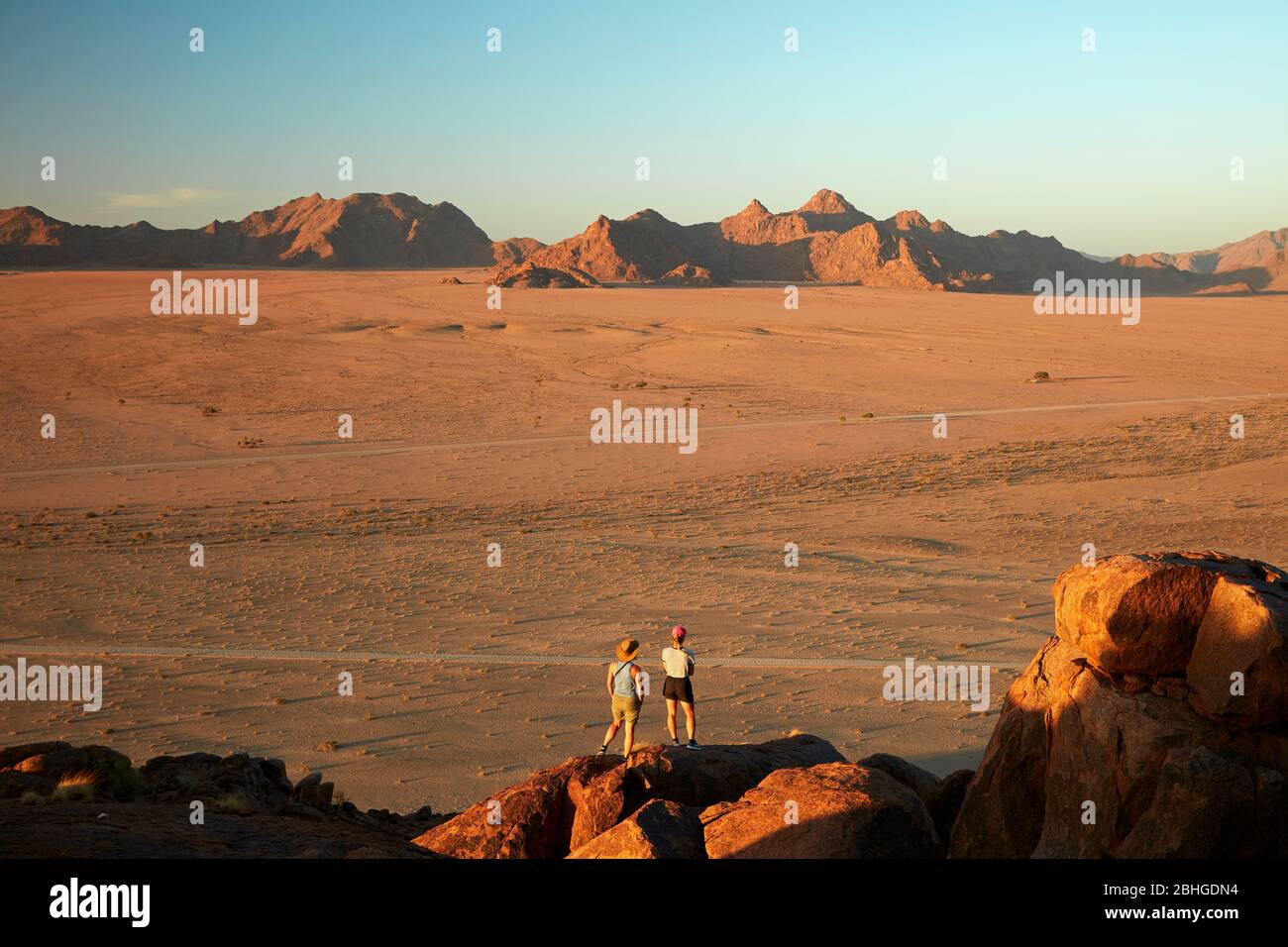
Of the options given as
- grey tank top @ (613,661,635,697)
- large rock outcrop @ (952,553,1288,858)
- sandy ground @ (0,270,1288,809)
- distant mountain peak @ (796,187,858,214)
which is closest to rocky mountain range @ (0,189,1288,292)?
distant mountain peak @ (796,187,858,214)

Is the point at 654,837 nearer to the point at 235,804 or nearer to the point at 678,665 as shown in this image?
the point at 235,804

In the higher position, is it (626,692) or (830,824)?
(830,824)

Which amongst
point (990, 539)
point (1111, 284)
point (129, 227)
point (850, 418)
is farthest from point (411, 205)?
point (990, 539)

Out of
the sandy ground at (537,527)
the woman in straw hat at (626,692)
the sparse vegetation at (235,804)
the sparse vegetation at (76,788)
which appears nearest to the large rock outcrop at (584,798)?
the sparse vegetation at (235,804)

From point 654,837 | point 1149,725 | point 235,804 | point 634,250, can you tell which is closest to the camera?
point 1149,725

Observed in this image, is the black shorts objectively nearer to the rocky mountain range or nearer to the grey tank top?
the grey tank top

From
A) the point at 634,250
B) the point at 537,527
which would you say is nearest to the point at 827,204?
the point at 634,250

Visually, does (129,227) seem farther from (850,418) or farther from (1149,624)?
(1149,624)
